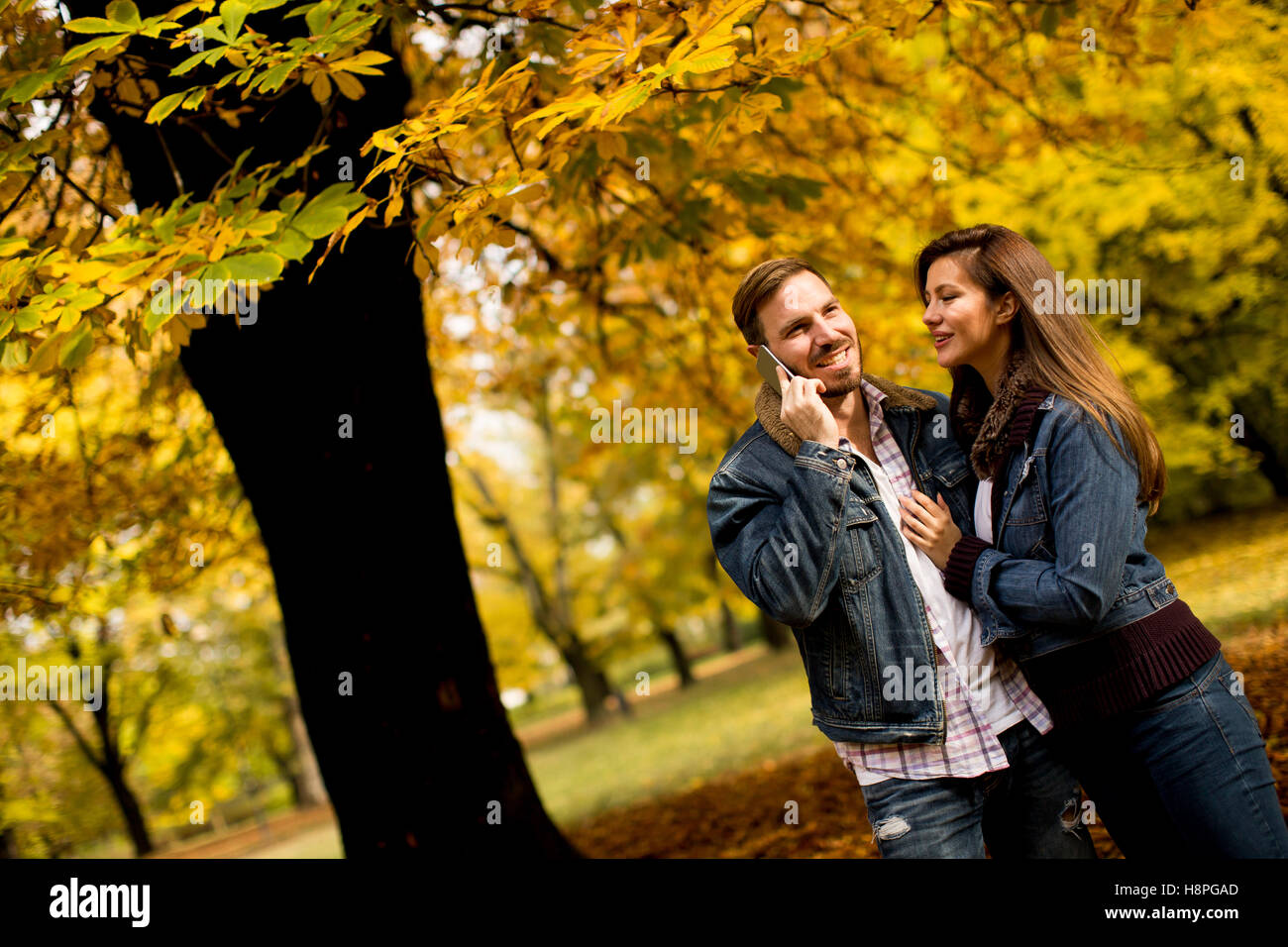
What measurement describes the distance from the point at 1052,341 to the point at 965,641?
0.83 m

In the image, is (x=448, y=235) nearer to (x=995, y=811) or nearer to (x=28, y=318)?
(x=28, y=318)

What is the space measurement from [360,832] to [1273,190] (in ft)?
32.9

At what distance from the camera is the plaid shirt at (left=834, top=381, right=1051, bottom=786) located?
7.71 feet

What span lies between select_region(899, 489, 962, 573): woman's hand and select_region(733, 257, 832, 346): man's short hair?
63 centimetres

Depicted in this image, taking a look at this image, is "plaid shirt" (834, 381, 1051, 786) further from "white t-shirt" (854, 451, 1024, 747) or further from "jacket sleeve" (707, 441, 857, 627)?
"jacket sleeve" (707, 441, 857, 627)

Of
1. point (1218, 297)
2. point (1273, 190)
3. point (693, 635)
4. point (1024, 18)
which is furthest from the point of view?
point (693, 635)

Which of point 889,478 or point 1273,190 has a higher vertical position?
point 1273,190

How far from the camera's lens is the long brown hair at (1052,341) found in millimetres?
2361

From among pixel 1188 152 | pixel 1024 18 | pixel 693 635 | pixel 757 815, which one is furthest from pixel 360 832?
pixel 693 635

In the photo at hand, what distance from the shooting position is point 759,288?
257 cm

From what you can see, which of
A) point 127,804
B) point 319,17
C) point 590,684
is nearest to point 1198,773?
point 319,17

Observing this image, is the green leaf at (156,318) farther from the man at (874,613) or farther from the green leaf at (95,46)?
the man at (874,613)
